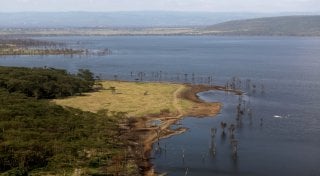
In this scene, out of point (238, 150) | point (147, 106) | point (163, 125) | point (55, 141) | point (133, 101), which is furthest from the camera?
point (133, 101)

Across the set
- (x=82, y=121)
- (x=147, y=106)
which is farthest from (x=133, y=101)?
(x=82, y=121)

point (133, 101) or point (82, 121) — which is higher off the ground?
point (82, 121)

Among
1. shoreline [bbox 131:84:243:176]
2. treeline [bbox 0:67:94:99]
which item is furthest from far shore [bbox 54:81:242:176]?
treeline [bbox 0:67:94:99]

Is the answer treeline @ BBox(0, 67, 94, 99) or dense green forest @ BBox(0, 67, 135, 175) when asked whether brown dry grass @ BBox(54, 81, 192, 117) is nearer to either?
treeline @ BBox(0, 67, 94, 99)

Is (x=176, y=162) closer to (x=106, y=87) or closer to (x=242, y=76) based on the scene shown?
(x=106, y=87)

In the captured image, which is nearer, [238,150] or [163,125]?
[238,150]

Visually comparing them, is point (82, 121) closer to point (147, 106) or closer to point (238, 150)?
point (238, 150)

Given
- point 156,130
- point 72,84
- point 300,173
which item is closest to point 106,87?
point 72,84

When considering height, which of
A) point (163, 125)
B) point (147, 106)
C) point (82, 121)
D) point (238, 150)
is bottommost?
point (238, 150)

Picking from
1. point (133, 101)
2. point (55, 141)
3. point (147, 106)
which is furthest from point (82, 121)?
point (133, 101)

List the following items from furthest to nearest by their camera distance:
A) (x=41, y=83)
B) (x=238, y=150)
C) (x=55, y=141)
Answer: (x=41, y=83) < (x=238, y=150) < (x=55, y=141)
